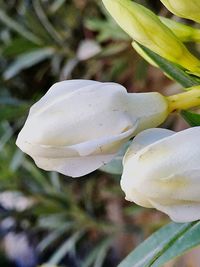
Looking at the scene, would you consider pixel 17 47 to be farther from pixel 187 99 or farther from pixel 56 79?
pixel 187 99

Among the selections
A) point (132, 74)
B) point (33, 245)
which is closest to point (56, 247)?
point (33, 245)

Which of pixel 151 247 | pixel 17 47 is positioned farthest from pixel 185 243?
pixel 17 47

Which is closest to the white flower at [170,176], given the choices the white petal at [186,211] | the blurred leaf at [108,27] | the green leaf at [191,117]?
the white petal at [186,211]

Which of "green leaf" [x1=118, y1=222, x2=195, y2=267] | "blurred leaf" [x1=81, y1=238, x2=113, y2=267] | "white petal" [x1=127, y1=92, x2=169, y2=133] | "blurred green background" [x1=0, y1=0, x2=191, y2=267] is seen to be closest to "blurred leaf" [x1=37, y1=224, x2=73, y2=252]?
"blurred green background" [x1=0, y1=0, x2=191, y2=267]

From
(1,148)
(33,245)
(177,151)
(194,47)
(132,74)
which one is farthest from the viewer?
(33,245)

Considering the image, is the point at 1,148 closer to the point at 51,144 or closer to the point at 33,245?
the point at 33,245

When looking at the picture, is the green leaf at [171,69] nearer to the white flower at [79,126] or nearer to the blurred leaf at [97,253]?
the white flower at [79,126]
